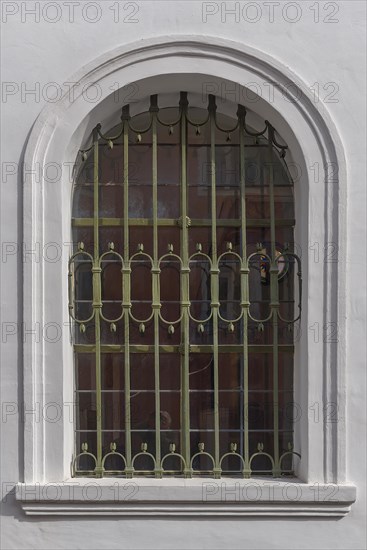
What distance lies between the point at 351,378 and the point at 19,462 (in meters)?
2.21

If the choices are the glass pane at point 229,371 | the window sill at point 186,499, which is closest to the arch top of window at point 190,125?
the glass pane at point 229,371

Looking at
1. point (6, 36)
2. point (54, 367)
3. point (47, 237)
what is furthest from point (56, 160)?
point (54, 367)

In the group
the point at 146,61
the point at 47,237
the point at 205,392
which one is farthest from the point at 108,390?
the point at 146,61

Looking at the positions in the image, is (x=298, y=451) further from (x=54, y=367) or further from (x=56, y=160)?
(x=56, y=160)

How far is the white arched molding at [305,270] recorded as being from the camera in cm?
529

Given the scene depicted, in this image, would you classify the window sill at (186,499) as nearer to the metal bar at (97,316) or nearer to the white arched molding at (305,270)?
the white arched molding at (305,270)

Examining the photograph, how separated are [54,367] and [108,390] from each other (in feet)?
1.41

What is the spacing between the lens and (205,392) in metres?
5.58

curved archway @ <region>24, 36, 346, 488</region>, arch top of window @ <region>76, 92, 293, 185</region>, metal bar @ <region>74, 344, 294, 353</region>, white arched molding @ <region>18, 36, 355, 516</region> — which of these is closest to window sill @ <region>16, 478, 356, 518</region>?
white arched molding @ <region>18, 36, 355, 516</region>

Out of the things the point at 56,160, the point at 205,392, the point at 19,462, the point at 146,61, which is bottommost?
the point at 19,462

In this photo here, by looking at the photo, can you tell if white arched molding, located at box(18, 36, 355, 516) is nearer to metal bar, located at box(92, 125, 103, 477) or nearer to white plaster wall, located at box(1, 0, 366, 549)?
white plaster wall, located at box(1, 0, 366, 549)

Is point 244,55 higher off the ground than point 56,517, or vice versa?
point 244,55

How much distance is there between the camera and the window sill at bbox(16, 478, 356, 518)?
529 cm

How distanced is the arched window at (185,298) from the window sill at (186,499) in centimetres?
20
